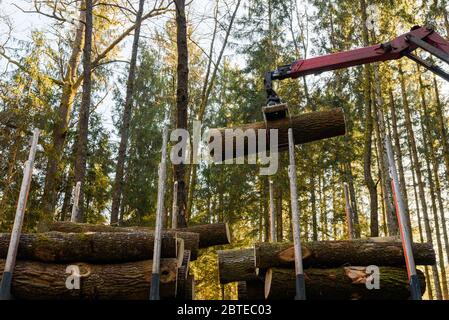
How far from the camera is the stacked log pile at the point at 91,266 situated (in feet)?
15.3

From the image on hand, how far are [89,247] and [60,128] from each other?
9934mm

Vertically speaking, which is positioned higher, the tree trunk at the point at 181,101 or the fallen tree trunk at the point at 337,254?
the tree trunk at the point at 181,101

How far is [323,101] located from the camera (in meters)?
15.5

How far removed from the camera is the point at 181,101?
29.9ft

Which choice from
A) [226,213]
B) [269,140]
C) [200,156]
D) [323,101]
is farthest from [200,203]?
[269,140]

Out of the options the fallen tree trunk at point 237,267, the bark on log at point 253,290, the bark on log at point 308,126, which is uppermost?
the bark on log at point 308,126

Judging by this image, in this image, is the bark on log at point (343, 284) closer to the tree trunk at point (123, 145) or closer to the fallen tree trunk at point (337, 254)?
the fallen tree trunk at point (337, 254)

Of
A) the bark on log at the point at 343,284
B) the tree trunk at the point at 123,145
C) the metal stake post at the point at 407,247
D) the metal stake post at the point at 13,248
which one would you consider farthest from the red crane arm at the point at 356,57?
the tree trunk at the point at 123,145

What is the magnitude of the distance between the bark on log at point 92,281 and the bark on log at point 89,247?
0.11 metres

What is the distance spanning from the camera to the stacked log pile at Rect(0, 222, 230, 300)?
4668 mm

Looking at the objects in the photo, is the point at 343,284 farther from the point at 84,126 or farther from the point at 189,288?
the point at 84,126

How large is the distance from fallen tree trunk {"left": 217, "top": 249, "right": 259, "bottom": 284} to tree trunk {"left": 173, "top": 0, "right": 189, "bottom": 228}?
1.88 metres
